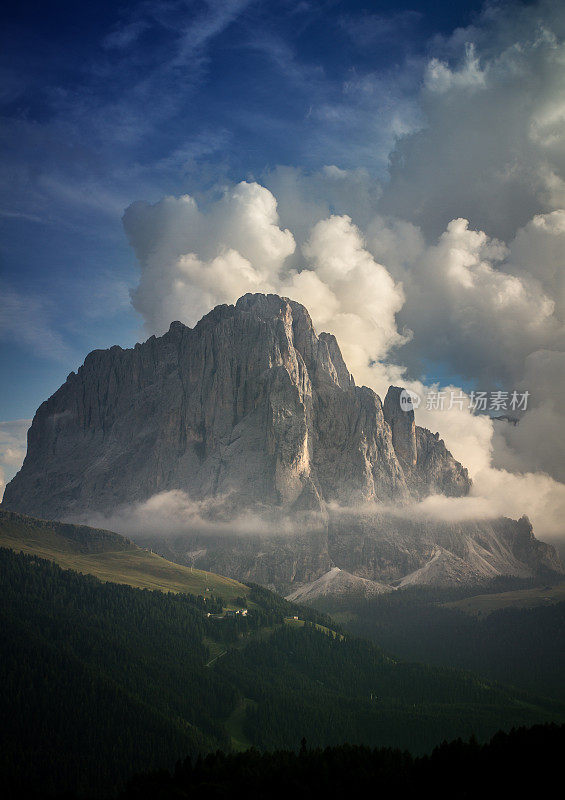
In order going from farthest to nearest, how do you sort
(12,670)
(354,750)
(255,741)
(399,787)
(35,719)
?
(255,741) → (12,670) → (35,719) → (354,750) → (399,787)

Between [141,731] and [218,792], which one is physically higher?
[218,792]

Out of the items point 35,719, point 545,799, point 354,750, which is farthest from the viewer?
point 35,719

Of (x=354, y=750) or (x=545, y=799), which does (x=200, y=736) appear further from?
(x=545, y=799)

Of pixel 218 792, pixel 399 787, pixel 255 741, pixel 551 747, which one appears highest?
pixel 551 747

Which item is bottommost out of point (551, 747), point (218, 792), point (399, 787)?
point (218, 792)

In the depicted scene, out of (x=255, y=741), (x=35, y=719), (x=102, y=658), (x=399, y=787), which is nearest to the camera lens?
(x=399, y=787)

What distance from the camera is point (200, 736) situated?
Result: 16475 cm

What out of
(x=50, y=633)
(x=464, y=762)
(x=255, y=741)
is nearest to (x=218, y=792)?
(x=464, y=762)

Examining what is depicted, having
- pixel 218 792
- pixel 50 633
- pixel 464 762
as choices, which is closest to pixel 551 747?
pixel 464 762

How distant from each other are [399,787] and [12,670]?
4353 inches

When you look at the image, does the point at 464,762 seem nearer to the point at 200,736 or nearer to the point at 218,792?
the point at 218,792

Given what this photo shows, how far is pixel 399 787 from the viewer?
3787 inches

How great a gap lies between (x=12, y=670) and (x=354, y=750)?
3702 inches

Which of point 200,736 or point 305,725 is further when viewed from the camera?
point 305,725
